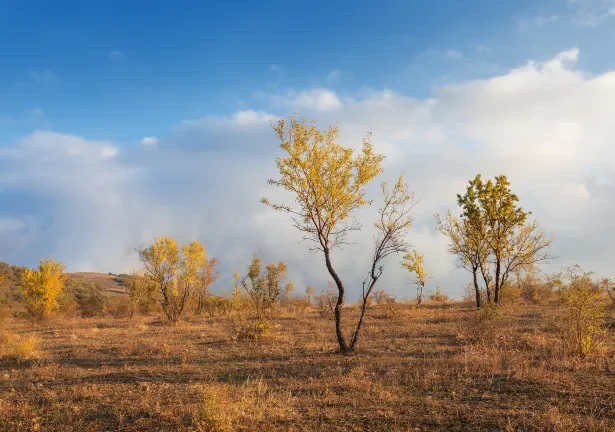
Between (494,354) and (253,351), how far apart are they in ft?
31.3

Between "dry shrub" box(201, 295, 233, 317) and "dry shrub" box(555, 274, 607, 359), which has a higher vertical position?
"dry shrub" box(555, 274, 607, 359)

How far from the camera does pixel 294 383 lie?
35.7 ft

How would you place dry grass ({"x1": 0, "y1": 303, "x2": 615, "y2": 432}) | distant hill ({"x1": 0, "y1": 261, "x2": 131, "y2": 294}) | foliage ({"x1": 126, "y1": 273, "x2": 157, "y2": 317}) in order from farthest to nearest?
distant hill ({"x1": 0, "y1": 261, "x2": 131, "y2": 294}), foliage ({"x1": 126, "y1": 273, "x2": 157, "y2": 317}), dry grass ({"x1": 0, "y1": 303, "x2": 615, "y2": 432})

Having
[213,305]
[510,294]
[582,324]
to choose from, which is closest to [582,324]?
[582,324]

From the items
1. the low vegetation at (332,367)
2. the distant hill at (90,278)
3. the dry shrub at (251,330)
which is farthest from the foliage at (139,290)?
the dry shrub at (251,330)

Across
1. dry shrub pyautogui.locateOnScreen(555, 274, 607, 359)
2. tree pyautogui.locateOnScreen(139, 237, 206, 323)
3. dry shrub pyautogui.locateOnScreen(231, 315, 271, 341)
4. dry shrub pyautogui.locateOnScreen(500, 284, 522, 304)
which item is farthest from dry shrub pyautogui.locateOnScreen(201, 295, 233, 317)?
dry shrub pyautogui.locateOnScreen(555, 274, 607, 359)

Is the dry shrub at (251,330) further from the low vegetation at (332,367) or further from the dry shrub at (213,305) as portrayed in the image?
the dry shrub at (213,305)

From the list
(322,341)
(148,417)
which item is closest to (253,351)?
(322,341)

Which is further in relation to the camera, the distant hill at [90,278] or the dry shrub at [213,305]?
the distant hill at [90,278]

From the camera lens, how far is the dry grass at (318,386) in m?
7.84

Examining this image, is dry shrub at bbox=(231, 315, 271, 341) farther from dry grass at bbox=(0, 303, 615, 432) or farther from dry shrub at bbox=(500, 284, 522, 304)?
dry shrub at bbox=(500, 284, 522, 304)

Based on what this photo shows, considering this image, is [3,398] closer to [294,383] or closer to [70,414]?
[70,414]

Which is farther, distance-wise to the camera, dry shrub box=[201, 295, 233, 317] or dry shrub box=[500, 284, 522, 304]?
dry shrub box=[201, 295, 233, 317]

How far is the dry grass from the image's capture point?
784cm
